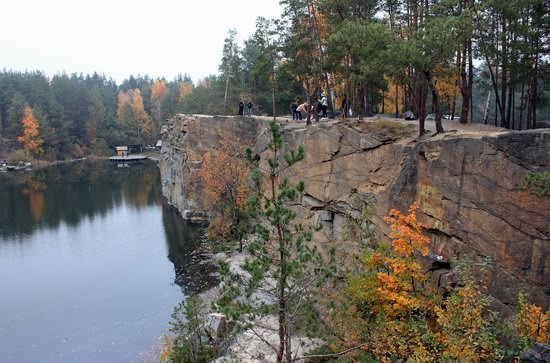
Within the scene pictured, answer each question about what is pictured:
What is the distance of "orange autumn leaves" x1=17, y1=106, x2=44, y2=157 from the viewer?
289ft

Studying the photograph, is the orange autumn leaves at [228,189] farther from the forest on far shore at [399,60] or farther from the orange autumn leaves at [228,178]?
the forest on far shore at [399,60]

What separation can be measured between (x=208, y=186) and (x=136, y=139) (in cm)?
7635

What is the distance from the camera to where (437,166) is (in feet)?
58.1

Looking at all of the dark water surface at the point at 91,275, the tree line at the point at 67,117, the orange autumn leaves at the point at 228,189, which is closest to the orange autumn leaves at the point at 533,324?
the dark water surface at the point at 91,275

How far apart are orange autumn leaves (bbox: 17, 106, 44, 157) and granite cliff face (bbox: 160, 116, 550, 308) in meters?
78.3

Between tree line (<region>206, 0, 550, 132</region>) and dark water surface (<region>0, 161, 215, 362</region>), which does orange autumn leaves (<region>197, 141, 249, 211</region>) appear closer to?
dark water surface (<region>0, 161, 215, 362</region>)

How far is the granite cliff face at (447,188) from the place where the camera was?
580 inches

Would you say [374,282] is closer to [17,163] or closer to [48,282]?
[48,282]

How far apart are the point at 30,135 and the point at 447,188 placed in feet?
300

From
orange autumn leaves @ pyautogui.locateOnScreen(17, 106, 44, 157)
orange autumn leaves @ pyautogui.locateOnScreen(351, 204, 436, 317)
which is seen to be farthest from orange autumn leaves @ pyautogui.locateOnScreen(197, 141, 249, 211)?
orange autumn leaves @ pyautogui.locateOnScreen(17, 106, 44, 157)

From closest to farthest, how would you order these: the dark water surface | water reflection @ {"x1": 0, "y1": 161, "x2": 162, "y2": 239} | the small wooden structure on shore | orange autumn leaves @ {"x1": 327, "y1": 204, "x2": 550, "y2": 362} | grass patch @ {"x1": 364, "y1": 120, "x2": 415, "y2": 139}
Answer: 1. orange autumn leaves @ {"x1": 327, "y1": 204, "x2": 550, "y2": 362}
2. grass patch @ {"x1": 364, "y1": 120, "x2": 415, "y2": 139}
3. the dark water surface
4. water reflection @ {"x1": 0, "y1": 161, "x2": 162, "y2": 239}
5. the small wooden structure on shore

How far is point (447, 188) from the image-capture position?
17391 mm

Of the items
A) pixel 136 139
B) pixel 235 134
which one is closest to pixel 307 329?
pixel 235 134

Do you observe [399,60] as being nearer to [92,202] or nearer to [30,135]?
[92,202]
